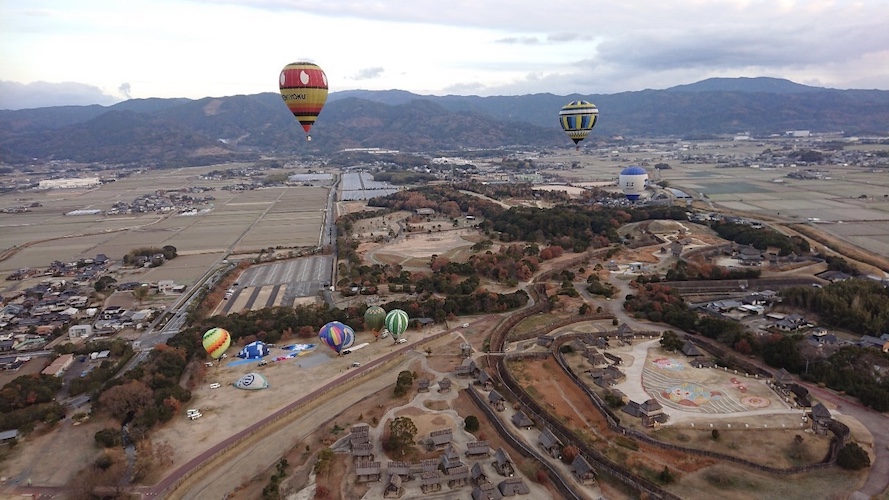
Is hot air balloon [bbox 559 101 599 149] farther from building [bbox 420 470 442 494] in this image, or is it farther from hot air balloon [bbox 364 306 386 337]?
building [bbox 420 470 442 494]

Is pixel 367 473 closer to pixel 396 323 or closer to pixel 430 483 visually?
Result: pixel 430 483

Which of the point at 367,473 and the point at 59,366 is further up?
the point at 367,473

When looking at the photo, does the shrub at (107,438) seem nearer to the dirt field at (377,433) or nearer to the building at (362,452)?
the dirt field at (377,433)

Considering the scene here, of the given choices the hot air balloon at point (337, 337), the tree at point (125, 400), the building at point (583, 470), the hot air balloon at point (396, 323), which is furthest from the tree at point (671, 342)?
the tree at point (125, 400)

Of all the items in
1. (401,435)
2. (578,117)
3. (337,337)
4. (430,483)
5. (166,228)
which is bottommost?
(166,228)

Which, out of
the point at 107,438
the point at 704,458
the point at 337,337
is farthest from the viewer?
the point at 337,337

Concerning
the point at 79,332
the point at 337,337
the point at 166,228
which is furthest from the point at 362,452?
the point at 166,228
